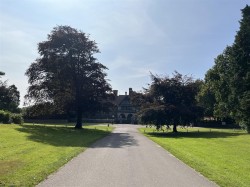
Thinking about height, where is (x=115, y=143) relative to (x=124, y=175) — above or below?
above

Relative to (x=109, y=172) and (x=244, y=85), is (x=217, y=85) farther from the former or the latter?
(x=109, y=172)

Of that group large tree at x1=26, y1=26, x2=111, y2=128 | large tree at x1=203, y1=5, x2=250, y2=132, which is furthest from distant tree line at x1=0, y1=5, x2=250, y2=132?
large tree at x1=203, y1=5, x2=250, y2=132

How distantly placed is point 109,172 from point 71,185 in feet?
10.1

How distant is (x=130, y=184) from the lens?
1154cm

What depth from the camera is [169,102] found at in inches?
2071

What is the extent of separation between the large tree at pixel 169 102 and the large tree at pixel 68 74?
6355 mm

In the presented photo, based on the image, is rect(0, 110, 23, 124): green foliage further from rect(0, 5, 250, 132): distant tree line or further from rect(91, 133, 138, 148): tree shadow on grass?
rect(91, 133, 138, 148): tree shadow on grass

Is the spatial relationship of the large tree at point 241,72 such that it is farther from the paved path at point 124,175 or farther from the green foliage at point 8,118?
the green foliage at point 8,118

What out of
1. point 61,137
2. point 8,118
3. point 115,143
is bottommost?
point 115,143

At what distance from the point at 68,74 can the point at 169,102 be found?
14.8m

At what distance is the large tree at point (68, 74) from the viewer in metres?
54.2

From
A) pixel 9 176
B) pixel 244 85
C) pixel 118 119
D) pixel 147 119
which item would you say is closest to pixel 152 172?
pixel 9 176

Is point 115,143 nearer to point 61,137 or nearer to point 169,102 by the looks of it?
point 61,137

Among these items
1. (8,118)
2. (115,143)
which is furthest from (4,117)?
(115,143)
